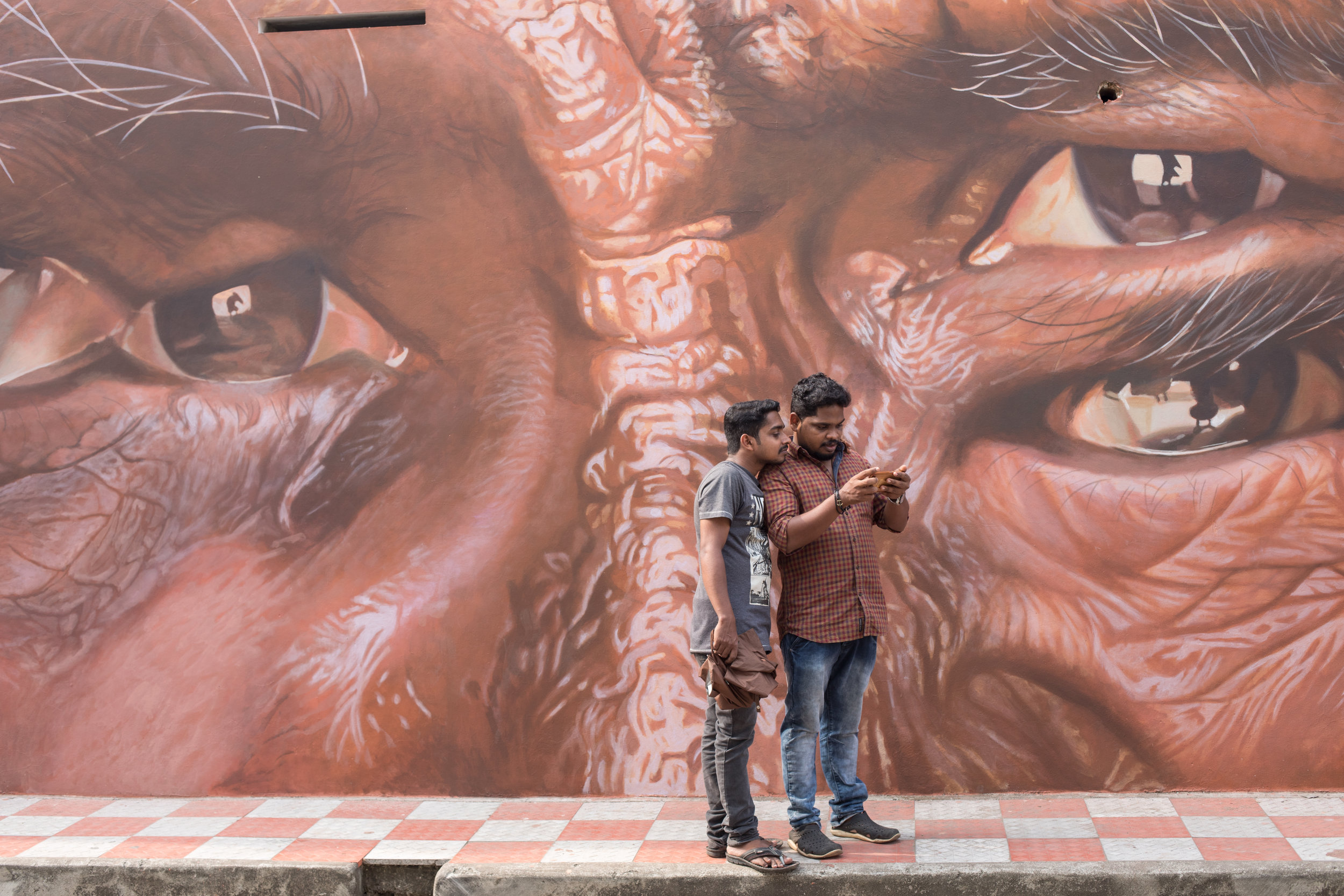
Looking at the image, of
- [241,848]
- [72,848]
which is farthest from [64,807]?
[241,848]

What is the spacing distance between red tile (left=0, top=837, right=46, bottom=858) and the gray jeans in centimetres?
280

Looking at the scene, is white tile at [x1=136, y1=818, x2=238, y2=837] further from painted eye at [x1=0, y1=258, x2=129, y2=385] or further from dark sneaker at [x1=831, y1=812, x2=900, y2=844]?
dark sneaker at [x1=831, y1=812, x2=900, y2=844]

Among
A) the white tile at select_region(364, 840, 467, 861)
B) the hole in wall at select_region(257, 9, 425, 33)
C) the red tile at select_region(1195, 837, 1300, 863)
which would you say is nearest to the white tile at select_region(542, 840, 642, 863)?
the white tile at select_region(364, 840, 467, 861)

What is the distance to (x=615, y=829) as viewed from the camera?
4.43m

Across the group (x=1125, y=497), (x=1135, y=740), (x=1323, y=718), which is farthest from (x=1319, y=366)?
(x=1135, y=740)

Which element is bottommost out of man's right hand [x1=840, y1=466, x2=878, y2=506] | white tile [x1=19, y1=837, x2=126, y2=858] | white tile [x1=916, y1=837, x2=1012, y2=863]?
white tile [x1=916, y1=837, x2=1012, y2=863]

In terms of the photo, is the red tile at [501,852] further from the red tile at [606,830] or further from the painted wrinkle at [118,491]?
the painted wrinkle at [118,491]

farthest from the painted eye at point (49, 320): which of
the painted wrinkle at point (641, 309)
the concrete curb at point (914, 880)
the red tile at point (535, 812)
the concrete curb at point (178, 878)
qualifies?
the concrete curb at point (914, 880)

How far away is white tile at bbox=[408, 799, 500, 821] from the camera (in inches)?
184

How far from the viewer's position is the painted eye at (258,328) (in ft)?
17.1

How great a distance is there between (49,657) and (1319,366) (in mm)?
5947

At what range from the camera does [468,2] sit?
523 cm

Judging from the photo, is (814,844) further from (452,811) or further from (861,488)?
(452,811)

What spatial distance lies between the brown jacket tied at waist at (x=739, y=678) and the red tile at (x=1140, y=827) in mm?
1478
